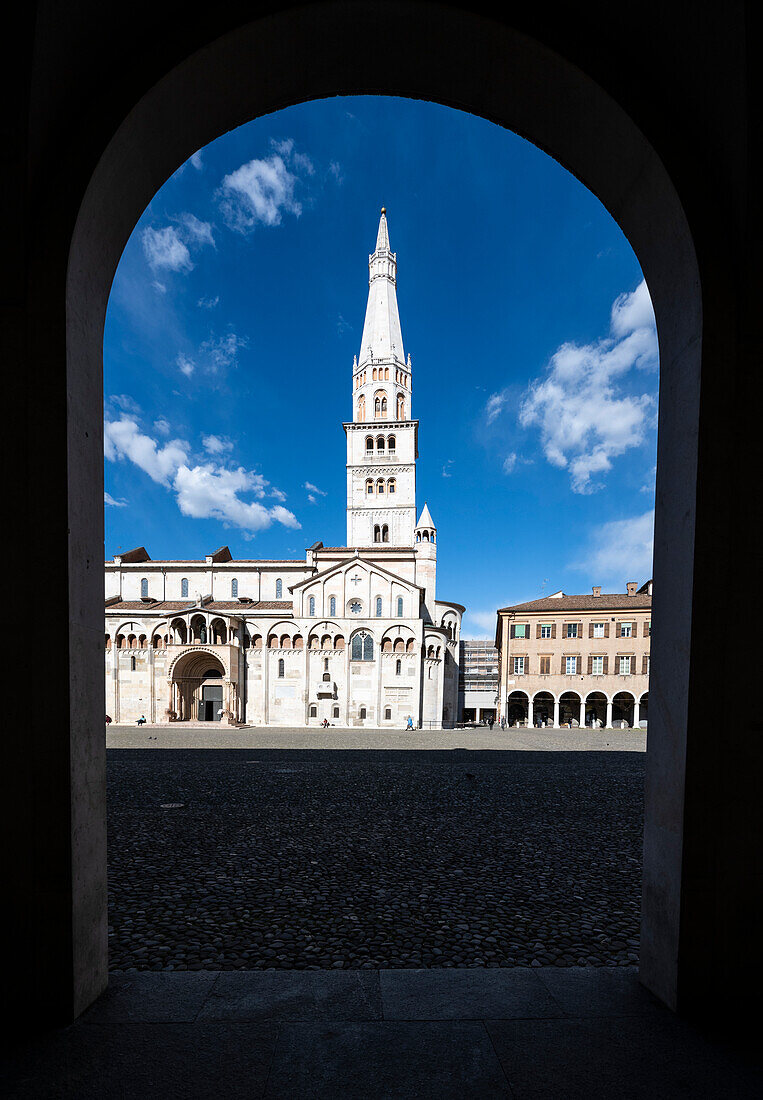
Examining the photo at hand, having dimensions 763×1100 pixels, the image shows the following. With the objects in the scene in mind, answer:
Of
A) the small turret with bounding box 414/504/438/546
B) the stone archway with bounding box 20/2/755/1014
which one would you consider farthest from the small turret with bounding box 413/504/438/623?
the stone archway with bounding box 20/2/755/1014

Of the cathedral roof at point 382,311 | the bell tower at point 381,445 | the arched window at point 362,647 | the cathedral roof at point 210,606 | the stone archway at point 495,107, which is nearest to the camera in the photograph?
the stone archway at point 495,107

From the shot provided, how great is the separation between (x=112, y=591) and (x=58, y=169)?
55.3m

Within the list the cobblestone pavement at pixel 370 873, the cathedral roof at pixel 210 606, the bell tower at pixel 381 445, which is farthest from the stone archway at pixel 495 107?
the bell tower at pixel 381 445

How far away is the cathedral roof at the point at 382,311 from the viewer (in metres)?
61.7

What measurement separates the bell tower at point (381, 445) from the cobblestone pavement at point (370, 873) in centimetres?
4477

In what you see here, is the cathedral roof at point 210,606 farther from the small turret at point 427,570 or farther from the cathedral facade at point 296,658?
the small turret at point 427,570

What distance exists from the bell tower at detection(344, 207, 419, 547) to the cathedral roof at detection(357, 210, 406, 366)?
0.13 m

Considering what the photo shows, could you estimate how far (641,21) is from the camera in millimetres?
2949

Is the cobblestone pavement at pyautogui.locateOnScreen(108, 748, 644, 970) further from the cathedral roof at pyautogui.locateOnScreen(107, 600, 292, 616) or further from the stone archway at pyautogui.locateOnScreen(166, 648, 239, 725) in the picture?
the cathedral roof at pyautogui.locateOnScreen(107, 600, 292, 616)

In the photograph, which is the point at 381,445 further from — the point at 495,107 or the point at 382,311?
the point at 495,107

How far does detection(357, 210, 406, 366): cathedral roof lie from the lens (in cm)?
6166

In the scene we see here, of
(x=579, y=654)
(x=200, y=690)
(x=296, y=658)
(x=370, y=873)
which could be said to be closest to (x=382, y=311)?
(x=296, y=658)

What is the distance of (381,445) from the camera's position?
58406 millimetres

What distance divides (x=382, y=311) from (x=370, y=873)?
6698 centimetres
